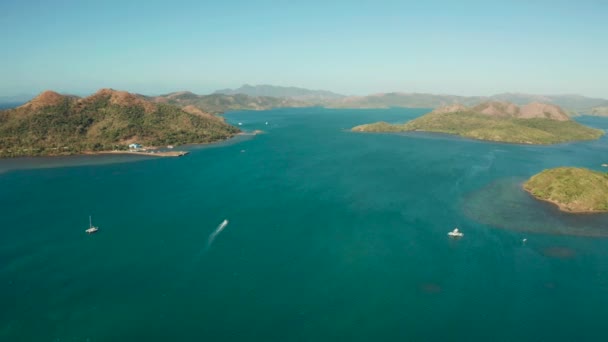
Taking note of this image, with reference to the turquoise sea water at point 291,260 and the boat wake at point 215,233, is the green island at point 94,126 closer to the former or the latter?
the turquoise sea water at point 291,260

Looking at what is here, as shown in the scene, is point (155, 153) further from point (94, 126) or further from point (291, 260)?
point (291, 260)

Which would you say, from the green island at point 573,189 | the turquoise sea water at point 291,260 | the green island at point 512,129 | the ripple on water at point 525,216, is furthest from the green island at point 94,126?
the green island at point 573,189

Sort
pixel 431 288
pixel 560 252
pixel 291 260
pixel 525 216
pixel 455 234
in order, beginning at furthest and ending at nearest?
pixel 525 216
pixel 455 234
pixel 560 252
pixel 291 260
pixel 431 288

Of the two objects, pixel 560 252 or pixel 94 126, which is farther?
pixel 94 126

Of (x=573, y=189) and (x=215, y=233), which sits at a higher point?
(x=573, y=189)

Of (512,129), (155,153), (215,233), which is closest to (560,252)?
(215,233)

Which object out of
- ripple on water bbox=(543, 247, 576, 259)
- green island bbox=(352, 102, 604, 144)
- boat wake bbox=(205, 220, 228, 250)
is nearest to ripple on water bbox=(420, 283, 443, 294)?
ripple on water bbox=(543, 247, 576, 259)

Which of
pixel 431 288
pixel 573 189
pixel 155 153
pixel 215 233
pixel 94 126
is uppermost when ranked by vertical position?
pixel 94 126
